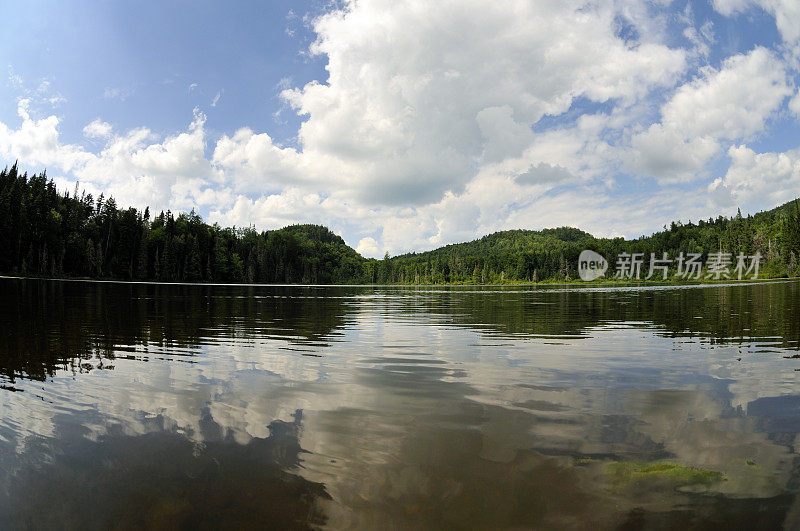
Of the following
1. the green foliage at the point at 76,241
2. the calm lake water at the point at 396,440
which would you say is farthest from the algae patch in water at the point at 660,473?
the green foliage at the point at 76,241

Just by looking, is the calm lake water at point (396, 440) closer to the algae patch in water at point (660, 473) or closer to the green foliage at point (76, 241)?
the algae patch in water at point (660, 473)

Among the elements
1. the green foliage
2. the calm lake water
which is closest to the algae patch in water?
the calm lake water

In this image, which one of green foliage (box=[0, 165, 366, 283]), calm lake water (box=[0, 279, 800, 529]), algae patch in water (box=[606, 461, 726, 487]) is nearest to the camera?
calm lake water (box=[0, 279, 800, 529])

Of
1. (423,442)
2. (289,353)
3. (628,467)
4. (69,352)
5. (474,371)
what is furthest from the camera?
(289,353)

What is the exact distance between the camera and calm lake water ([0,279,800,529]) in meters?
5.43

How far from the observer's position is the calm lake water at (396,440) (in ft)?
17.8

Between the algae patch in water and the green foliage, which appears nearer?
the algae patch in water

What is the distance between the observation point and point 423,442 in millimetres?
7637

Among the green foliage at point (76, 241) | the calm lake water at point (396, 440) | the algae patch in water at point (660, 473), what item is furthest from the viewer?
the green foliage at point (76, 241)

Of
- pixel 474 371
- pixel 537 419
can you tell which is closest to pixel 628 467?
pixel 537 419

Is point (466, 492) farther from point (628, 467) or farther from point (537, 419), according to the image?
point (537, 419)

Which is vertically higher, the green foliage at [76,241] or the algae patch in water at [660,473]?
the green foliage at [76,241]

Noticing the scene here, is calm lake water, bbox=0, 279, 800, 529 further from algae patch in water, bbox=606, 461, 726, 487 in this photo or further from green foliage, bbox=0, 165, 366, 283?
green foliage, bbox=0, 165, 366, 283

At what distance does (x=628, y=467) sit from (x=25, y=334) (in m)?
26.1
